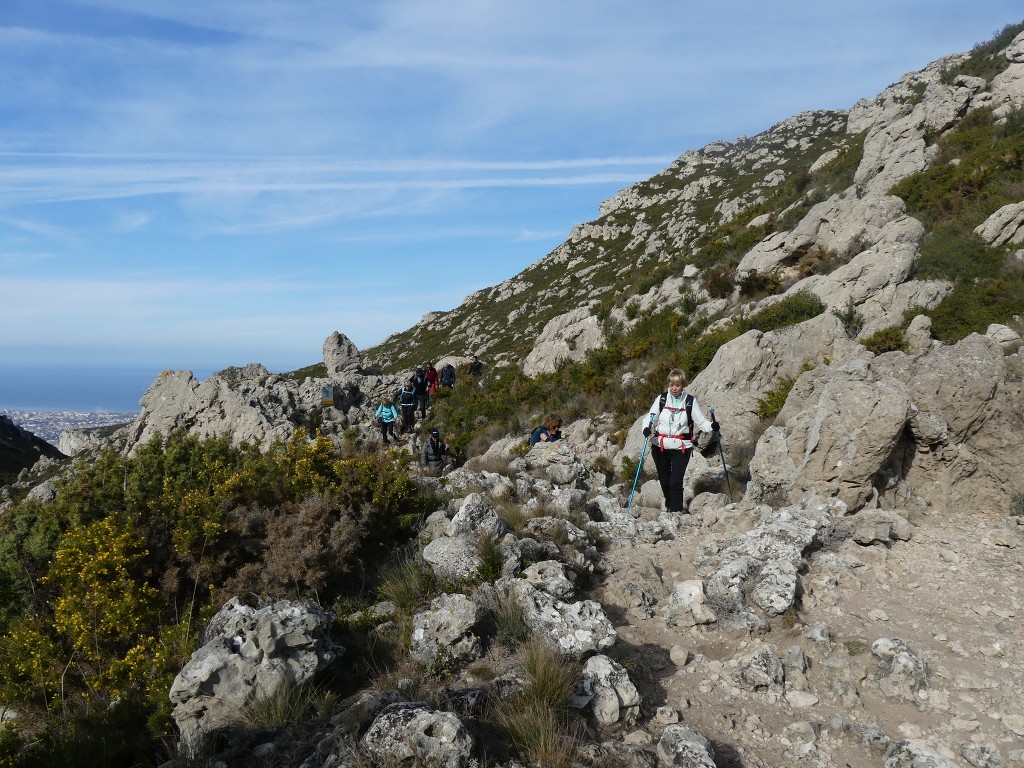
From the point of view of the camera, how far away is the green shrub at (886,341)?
453 inches

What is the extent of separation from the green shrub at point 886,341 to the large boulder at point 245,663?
1145 centimetres

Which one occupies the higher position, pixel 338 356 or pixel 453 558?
pixel 338 356

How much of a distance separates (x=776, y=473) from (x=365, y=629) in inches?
231

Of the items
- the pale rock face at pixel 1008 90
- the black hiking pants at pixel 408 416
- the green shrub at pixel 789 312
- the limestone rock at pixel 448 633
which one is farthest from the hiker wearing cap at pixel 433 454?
the pale rock face at pixel 1008 90

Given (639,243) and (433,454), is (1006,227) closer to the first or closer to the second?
(433,454)

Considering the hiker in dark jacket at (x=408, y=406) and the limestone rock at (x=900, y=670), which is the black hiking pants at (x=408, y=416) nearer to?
the hiker in dark jacket at (x=408, y=406)

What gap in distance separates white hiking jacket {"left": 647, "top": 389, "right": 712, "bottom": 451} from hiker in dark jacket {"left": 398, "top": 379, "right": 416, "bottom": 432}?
47.2 feet

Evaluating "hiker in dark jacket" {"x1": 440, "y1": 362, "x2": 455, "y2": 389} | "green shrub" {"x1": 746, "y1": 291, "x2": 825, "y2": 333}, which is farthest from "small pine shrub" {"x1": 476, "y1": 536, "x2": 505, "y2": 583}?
"hiker in dark jacket" {"x1": 440, "y1": 362, "x2": 455, "y2": 389}

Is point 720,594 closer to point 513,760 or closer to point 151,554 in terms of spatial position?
point 513,760

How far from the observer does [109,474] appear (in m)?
7.39

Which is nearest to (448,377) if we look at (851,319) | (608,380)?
(608,380)

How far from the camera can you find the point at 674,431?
870 centimetres

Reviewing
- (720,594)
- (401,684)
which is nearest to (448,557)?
(401,684)

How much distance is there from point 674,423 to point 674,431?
4.8 inches
